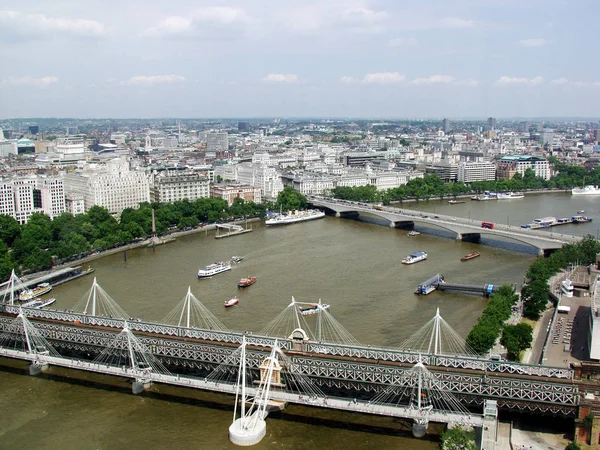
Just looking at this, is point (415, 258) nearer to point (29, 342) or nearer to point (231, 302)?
point (231, 302)

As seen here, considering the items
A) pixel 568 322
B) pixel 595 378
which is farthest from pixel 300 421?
pixel 568 322

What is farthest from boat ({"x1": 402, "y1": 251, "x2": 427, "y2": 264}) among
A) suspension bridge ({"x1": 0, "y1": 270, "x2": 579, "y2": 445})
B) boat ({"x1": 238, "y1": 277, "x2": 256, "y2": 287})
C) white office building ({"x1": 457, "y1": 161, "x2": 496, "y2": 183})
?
white office building ({"x1": 457, "y1": 161, "x2": 496, "y2": 183})

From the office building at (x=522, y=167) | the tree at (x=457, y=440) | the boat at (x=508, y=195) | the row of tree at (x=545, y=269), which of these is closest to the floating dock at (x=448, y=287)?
the row of tree at (x=545, y=269)

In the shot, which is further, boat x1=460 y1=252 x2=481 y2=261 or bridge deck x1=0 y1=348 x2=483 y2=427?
boat x1=460 y1=252 x2=481 y2=261

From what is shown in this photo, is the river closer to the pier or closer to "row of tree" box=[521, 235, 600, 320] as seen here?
the pier

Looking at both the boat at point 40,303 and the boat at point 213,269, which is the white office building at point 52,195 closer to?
the boat at point 213,269

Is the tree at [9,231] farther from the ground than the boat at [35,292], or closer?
farther from the ground
